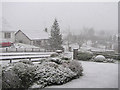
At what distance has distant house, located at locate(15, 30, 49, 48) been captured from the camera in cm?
1962

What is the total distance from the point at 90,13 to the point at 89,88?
33.2 ft

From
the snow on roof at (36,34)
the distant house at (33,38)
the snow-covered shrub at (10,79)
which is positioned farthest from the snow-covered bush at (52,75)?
the snow on roof at (36,34)

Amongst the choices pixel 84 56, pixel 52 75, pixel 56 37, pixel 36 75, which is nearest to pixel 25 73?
pixel 36 75

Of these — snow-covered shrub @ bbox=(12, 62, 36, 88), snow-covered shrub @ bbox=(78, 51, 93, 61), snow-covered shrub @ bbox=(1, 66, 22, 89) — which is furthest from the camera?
snow-covered shrub @ bbox=(78, 51, 93, 61)

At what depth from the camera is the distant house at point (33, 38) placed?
1962cm

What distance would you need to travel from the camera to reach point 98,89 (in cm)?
485

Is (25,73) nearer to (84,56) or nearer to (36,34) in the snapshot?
(84,56)

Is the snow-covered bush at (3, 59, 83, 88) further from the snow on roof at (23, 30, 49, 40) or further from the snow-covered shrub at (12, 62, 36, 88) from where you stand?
the snow on roof at (23, 30, 49, 40)

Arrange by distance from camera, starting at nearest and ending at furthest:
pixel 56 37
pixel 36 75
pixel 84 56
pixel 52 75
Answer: pixel 36 75 → pixel 52 75 → pixel 84 56 → pixel 56 37

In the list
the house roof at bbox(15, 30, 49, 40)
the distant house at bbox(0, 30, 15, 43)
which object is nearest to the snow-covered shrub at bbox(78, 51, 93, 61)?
the house roof at bbox(15, 30, 49, 40)

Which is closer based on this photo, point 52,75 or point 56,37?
point 52,75

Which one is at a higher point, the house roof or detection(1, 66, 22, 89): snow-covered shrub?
the house roof

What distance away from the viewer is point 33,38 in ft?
63.8

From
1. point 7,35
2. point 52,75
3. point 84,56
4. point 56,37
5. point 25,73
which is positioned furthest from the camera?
point 7,35
